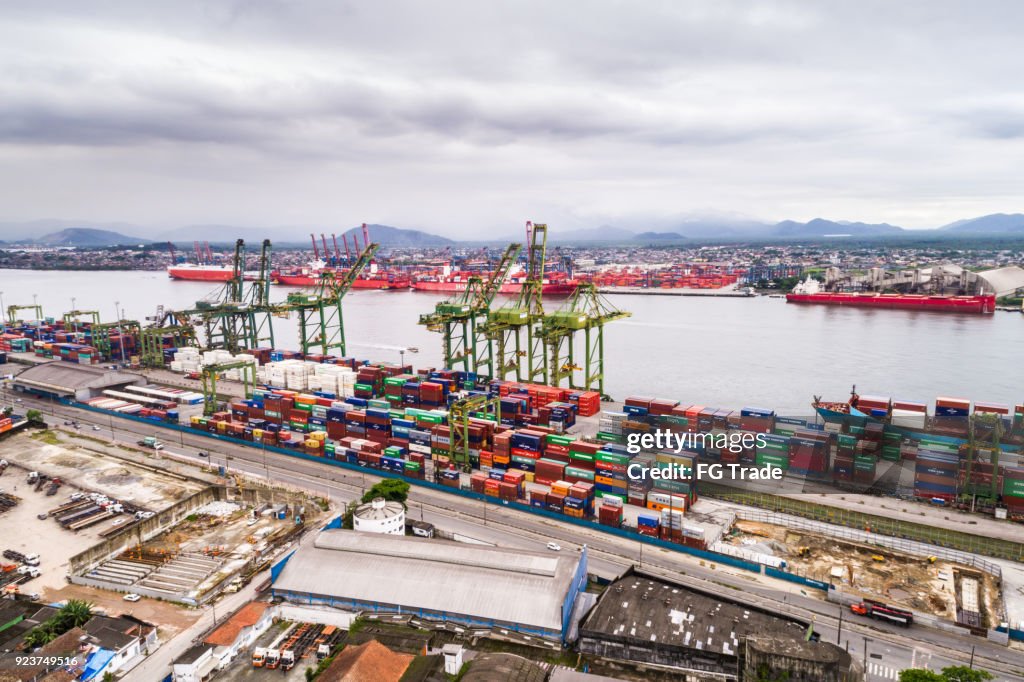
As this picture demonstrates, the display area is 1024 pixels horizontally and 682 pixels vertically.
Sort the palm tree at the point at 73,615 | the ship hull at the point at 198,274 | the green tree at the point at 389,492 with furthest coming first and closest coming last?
the ship hull at the point at 198,274 → the green tree at the point at 389,492 → the palm tree at the point at 73,615

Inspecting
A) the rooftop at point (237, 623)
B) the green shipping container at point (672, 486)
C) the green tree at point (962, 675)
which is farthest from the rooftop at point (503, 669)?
the green shipping container at point (672, 486)

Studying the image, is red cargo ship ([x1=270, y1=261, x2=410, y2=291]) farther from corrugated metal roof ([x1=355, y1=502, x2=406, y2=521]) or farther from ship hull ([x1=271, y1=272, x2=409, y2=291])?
corrugated metal roof ([x1=355, y1=502, x2=406, y2=521])

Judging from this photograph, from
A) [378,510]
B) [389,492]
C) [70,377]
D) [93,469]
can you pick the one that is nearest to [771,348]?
[389,492]

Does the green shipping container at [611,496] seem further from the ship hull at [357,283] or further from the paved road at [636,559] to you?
the ship hull at [357,283]

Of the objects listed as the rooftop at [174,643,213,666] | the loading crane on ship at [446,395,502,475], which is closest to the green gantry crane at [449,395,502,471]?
the loading crane on ship at [446,395,502,475]

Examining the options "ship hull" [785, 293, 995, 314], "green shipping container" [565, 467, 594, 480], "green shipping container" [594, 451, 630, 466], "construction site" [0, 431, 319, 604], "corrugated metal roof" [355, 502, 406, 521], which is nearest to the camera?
"construction site" [0, 431, 319, 604]

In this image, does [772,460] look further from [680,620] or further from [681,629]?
[681,629]
